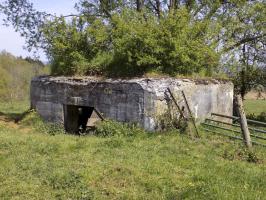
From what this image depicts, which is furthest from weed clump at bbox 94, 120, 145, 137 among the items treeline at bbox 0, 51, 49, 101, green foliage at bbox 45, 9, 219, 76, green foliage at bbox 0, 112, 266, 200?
treeline at bbox 0, 51, 49, 101

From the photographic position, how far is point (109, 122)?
1224 cm

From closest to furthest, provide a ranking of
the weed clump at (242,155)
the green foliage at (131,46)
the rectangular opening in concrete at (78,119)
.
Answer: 1. the weed clump at (242,155)
2. the green foliage at (131,46)
3. the rectangular opening in concrete at (78,119)

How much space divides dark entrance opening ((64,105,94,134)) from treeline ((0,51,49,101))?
99.9ft

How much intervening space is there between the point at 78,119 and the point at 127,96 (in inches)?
154

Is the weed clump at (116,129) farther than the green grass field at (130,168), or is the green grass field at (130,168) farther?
the weed clump at (116,129)

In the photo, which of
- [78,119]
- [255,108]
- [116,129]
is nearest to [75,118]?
[78,119]

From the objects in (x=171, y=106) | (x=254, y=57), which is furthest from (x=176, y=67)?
(x=254, y=57)

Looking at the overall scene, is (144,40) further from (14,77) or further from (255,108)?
(14,77)

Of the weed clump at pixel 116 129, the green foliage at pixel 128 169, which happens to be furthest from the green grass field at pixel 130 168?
the weed clump at pixel 116 129

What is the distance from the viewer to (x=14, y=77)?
5044cm

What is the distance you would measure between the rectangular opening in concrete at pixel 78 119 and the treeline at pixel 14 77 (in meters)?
30.5

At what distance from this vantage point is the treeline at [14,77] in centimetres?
4685

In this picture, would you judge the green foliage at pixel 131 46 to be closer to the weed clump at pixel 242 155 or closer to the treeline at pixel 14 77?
the weed clump at pixel 242 155

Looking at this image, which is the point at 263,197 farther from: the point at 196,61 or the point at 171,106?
the point at 196,61
